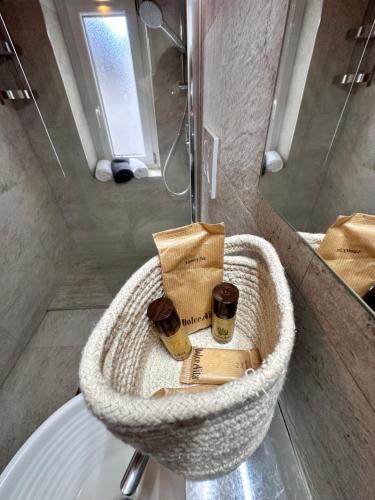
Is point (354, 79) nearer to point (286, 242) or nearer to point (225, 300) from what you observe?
point (286, 242)

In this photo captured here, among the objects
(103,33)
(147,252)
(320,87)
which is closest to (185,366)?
(320,87)

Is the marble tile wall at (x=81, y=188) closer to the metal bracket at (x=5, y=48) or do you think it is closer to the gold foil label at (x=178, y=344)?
the metal bracket at (x=5, y=48)

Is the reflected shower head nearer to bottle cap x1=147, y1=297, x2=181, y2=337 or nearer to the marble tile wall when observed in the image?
the marble tile wall

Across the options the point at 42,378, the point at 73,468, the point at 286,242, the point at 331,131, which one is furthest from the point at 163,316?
the point at 42,378

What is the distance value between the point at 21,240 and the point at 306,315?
4.45 ft

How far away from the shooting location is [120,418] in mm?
171

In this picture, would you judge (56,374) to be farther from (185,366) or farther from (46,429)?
(185,366)

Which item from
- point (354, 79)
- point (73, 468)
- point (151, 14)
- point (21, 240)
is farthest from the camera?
point (21, 240)

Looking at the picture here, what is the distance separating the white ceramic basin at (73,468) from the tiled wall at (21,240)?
1.92 feet

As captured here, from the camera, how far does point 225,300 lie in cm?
34

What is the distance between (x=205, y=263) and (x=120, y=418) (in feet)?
0.85

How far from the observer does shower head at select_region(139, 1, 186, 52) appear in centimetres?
92

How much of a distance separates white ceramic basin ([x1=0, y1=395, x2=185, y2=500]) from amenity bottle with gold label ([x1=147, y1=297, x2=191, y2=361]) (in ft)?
1.24

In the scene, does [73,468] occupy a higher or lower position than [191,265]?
lower
